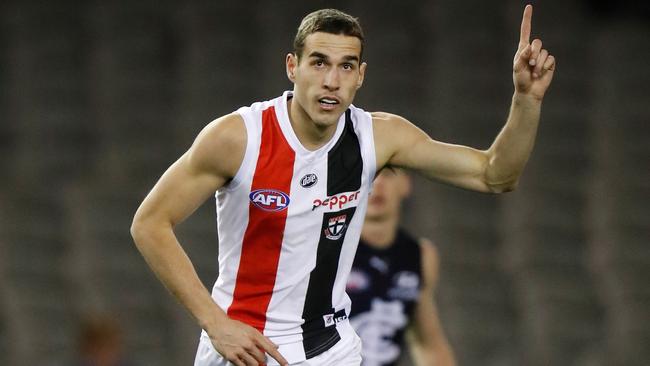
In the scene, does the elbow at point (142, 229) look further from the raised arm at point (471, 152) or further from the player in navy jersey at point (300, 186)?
the raised arm at point (471, 152)

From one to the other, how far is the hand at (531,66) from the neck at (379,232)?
1885 mm

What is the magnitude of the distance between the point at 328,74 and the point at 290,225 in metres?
0.46

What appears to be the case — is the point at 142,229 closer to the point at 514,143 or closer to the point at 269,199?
the point at 269,199

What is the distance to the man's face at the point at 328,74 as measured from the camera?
3.88m

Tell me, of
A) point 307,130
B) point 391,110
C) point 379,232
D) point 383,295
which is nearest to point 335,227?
point 307,130

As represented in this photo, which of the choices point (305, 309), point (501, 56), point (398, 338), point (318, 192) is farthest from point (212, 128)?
point (501, 56)

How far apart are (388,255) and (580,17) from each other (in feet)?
15.0

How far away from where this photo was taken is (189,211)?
3.93 metres

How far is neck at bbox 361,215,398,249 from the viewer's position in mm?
5805

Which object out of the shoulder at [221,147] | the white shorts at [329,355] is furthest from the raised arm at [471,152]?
the white shorts at [329,355]

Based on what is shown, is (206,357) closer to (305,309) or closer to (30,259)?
(305,309)

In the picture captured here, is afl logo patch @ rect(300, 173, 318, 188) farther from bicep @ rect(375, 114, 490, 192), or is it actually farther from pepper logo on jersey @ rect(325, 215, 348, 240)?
bicep @ rect(375, 114, 490, 192)

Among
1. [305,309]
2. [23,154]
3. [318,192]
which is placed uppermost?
[318,192]

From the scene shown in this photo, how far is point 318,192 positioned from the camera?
159 inches
